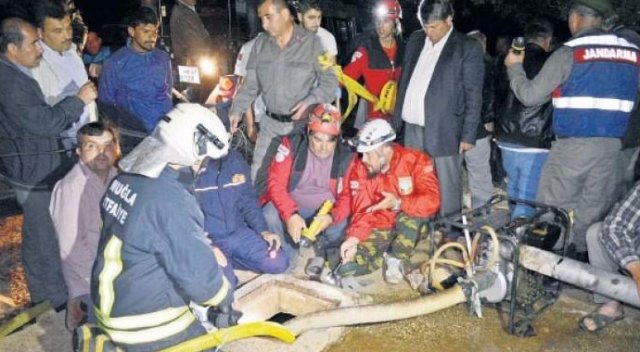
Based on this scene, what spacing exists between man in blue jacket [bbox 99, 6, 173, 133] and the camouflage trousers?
2.27 meters

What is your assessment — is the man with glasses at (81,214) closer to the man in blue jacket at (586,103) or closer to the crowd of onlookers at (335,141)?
the crowd of onlookers at (335,141)

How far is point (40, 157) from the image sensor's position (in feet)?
13.0

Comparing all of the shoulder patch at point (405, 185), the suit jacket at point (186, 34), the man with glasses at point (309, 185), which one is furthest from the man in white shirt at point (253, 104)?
the shoulder patch at point (405, 185)

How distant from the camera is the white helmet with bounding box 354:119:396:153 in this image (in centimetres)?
428

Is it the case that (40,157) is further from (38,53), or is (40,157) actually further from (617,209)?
(617,209)

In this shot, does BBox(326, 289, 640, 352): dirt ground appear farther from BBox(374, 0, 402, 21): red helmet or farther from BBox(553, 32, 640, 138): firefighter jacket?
BBox(374, 0, 402, 21): red helmet

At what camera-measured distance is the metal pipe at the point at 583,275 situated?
3150mm

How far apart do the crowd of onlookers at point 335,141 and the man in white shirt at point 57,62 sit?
17mm

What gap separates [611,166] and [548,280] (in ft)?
3.56

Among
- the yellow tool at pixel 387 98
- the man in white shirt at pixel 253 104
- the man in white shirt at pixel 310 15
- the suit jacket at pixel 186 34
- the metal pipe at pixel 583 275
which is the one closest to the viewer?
the metal pipe at pixel 583 275

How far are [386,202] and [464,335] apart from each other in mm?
1275

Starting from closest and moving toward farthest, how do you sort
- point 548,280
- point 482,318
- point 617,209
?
point 617,209
point 482,318
point 548,280

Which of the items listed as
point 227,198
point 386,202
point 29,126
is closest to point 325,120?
point 386,202

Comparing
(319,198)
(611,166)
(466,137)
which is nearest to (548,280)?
(611,166)
